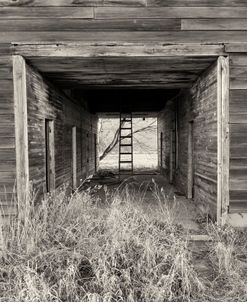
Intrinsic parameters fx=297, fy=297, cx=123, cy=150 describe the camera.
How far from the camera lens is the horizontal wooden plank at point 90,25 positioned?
530 centimetres

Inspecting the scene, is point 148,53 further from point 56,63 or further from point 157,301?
point 157,301

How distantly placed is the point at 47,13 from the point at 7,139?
2.38 m

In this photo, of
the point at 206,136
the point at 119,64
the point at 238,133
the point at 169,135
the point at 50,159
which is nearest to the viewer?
the point at 238,133

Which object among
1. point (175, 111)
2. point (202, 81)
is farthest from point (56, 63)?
point (175, 111)

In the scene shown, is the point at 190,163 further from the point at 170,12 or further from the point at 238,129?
the point at 170,12

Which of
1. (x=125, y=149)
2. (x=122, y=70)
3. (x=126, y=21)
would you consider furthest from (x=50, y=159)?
(x=125, y=149)

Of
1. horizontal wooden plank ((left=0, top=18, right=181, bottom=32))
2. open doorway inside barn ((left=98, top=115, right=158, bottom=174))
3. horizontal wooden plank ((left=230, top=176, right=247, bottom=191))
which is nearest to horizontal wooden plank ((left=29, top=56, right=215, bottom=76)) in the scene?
horizontal wooden plank ((left=0, top=18, right=181, bottom=32))

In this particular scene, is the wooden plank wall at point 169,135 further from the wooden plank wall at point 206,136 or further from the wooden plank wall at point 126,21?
the wooden plank wall at point 126,21

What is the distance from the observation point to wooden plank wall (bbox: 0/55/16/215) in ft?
17.6

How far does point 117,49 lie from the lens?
5277mm

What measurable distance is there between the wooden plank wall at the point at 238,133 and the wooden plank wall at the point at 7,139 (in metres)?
4.03

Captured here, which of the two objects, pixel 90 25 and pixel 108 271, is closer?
pixel 108 271

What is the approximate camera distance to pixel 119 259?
3.76 metres

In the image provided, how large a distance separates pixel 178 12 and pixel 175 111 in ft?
21.7
